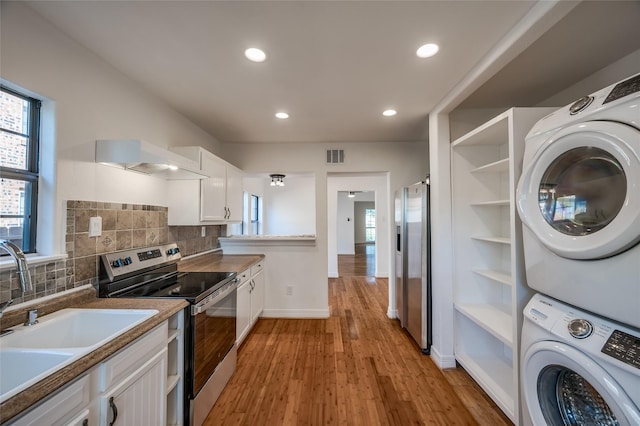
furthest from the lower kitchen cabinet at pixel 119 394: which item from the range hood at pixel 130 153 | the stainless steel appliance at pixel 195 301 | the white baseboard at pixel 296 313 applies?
the white baseboard at pixel 296 313

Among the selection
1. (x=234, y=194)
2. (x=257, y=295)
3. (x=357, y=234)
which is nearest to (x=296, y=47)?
(x=234, y=194)

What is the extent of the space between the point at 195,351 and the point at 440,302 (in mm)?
2139

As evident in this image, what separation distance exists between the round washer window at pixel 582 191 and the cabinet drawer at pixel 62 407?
216 cm

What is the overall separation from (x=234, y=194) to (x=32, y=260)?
83.3 inches

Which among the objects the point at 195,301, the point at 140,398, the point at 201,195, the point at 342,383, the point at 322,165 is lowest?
the point at 342,383

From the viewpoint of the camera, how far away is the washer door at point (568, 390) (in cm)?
98

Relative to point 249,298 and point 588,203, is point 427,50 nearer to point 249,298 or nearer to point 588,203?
point 588,203

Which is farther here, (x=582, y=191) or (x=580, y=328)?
(x=582, y=191)

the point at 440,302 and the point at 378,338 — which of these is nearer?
the point at 440,302

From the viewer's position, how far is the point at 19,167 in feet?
4.51

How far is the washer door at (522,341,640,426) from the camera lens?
3.23 ft

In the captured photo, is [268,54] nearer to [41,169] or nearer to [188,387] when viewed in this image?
[41,169]

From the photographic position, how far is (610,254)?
1049mm

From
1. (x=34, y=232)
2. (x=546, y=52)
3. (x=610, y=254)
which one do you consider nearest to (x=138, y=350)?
(x=34, y=232)
